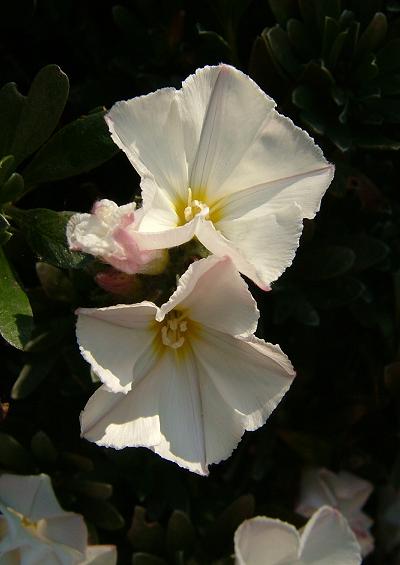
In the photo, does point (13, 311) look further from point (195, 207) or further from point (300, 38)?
point (300, 38)

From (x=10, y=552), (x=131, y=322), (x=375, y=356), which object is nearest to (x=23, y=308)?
(x=131, y=322)

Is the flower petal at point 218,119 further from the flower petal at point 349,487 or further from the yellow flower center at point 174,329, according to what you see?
the flower petal at point 349,487

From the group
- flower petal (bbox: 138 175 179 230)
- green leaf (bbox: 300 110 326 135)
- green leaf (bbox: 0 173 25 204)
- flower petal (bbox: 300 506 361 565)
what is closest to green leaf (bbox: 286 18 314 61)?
green leaf (bbox: 300 110 326 135)

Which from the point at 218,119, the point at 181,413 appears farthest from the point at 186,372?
the point at 218,119

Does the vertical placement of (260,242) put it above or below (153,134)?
below

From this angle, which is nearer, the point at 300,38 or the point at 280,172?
the point at 280,172

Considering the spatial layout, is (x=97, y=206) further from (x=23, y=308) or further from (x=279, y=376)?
(x=279, y=376)

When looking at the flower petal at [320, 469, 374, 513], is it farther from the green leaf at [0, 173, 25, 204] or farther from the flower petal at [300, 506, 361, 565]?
the green leaf at [0, 173, 25, 204]
